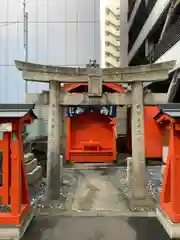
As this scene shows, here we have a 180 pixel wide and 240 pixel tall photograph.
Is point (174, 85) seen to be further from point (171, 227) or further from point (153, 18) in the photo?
point (171, 227)

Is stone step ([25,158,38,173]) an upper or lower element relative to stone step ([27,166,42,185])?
upper

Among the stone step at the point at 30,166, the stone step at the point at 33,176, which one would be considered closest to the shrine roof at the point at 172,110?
the stone step at the point at 33,176

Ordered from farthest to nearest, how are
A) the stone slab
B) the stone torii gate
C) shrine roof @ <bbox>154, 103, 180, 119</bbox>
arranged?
1. the stone torii gate
2. the stone slab
3. shrine roof @ <bbox>154, 103, 180, 119</bbox>

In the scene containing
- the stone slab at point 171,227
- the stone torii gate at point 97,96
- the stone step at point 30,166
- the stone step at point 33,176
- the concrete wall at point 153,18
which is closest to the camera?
the stone slab at point 171,227

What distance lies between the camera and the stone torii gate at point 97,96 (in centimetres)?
872

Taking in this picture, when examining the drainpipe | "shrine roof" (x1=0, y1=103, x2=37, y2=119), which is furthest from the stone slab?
the drainpipe

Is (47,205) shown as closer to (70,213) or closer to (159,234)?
(70,213)

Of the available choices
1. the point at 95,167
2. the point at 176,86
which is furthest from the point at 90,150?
the point at 176,86

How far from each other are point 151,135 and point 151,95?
8242mm

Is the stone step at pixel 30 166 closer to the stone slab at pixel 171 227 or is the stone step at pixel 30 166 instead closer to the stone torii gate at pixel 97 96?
the stone torii gate at pixel 97 96

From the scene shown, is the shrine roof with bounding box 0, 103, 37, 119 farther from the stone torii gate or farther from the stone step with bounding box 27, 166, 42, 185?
the stone step with bounding box 27, 166, 42, 185

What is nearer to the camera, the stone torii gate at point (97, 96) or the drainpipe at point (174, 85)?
the stone torii gate at point (97, 96)

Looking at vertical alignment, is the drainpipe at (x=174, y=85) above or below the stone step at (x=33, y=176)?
above

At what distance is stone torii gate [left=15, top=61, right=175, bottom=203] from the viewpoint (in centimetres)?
872
